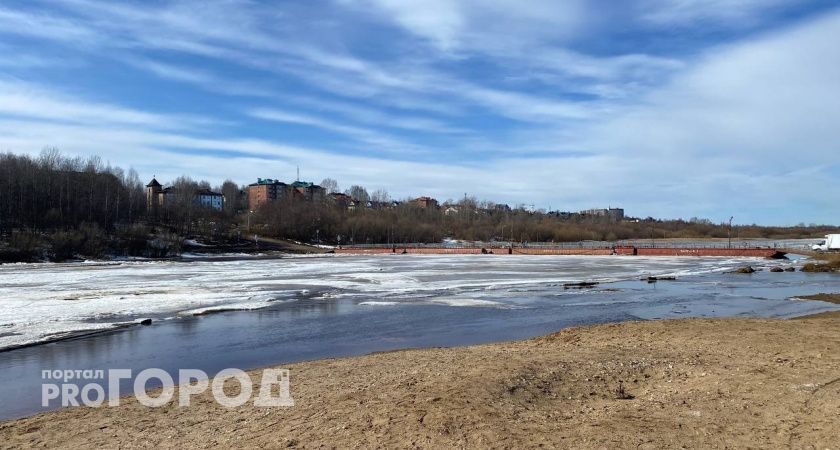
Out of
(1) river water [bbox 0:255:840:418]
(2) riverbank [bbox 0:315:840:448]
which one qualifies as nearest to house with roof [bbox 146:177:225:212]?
(1) river water [bbox 0:255:840:418]

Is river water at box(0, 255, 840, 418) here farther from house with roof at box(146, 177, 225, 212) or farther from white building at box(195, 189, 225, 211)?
white building at box(195, 189, 225, 211)

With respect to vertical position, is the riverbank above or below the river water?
above

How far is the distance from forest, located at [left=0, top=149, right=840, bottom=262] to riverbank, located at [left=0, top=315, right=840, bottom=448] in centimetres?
7051

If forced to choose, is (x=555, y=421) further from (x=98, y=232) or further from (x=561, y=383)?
(x=98, y=232)

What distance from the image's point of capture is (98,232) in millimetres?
82438

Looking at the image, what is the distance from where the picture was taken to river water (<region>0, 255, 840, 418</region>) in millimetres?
14102

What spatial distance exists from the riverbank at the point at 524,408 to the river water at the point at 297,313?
323 centimetres

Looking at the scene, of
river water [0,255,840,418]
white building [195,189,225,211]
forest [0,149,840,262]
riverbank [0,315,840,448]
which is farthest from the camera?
white building [195,189,225,211]

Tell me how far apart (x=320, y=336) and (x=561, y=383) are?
971 centimetres
